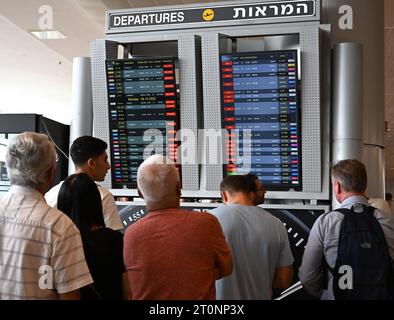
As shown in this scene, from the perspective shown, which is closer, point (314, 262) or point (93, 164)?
point (314, 262)

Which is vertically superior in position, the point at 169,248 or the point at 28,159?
the point at 28,159

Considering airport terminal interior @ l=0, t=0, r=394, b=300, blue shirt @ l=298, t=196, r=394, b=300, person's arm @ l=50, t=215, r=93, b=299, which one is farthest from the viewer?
airport terminal interior @ l=0, t=0, r=394, b=300

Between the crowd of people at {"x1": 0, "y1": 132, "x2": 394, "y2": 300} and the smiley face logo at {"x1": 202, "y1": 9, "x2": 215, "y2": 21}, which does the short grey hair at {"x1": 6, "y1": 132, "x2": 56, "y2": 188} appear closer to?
the crowd of people at {"x1": 0, "y1": 132, "x2": 394, "y2": 300}

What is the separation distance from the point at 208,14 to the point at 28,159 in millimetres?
2229

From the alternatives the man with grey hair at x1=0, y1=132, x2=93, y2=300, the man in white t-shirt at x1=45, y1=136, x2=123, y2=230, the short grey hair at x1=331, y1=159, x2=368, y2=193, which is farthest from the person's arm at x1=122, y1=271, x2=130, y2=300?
the short grey hair at x1=331, y1=159, x2=368, y2=193

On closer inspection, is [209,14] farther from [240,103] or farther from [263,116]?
[263,116]

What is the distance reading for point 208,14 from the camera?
372 cm

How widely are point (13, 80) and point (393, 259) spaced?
11.2 m

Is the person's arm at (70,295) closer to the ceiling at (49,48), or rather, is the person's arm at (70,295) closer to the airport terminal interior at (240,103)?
the airport terminal interior at (240,103)

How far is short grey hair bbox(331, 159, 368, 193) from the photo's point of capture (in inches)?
107

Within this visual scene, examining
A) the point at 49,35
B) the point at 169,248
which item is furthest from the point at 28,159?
the point at 49,35

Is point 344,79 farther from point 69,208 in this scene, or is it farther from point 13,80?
point 13,80

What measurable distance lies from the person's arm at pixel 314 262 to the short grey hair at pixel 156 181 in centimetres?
91
